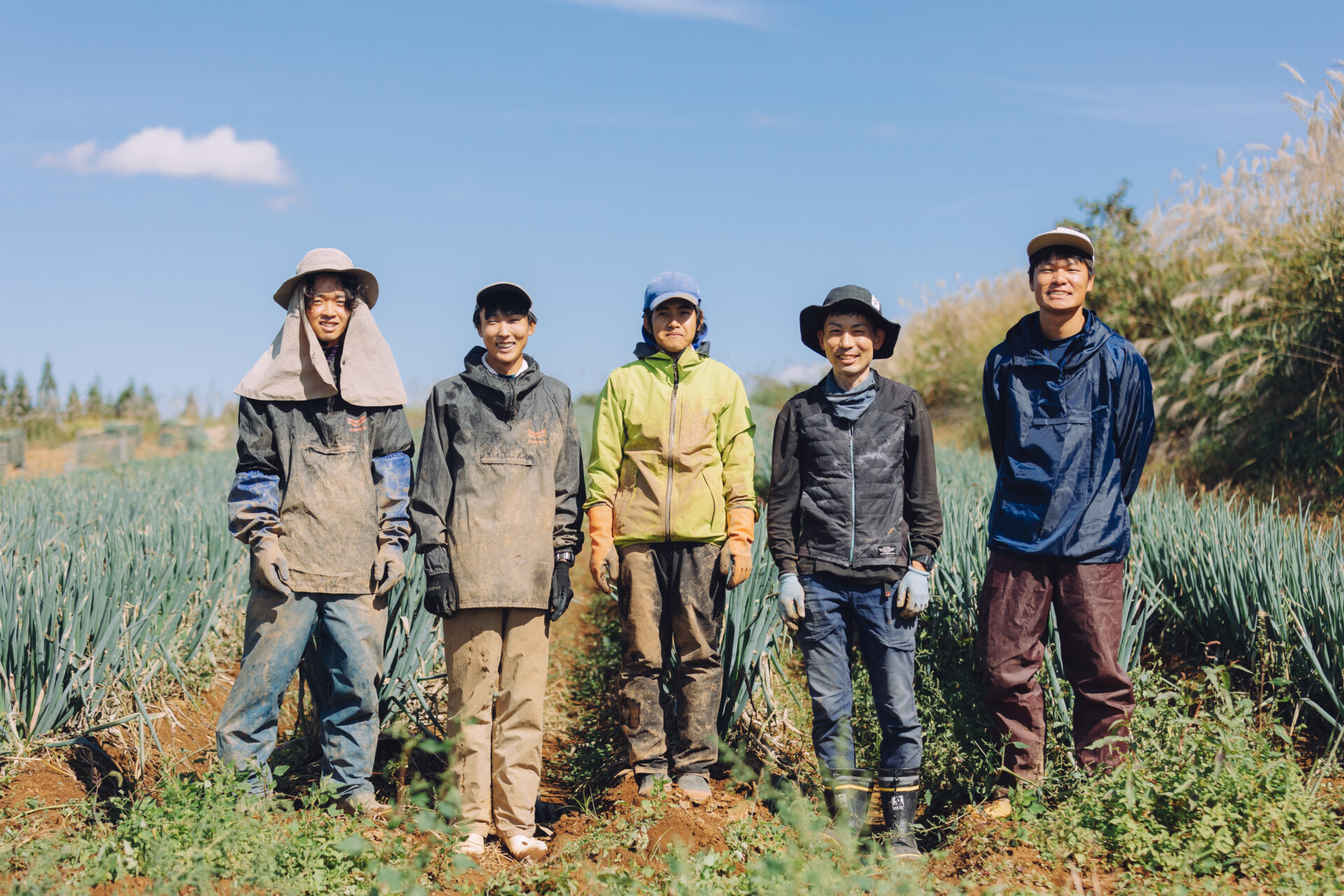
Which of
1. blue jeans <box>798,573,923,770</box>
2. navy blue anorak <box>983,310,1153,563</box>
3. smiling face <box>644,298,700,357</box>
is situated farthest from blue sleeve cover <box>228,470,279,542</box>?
navy blue anorak <box>983,310,1153,563</box>

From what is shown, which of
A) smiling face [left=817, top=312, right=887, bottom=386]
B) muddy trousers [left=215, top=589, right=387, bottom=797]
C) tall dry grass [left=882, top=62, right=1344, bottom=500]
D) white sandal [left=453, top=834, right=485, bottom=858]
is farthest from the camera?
tall dry grass [left=882, top=62, right=1344, bottom=500]

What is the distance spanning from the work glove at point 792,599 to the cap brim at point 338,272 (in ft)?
5.53

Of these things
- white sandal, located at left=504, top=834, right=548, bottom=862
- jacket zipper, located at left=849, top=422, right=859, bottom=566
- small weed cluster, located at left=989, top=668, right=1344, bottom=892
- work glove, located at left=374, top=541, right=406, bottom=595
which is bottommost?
white sandal, located at left=504, top=834, right=548, bottom=862

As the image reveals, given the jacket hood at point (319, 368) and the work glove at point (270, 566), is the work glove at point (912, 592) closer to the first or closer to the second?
the jacket hood at point (319, 368)

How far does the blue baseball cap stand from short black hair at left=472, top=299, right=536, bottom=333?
0.43 m

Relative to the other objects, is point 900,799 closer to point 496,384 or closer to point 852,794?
point 852,794

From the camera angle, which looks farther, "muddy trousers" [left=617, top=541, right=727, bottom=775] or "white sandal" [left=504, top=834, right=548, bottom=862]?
"muddy trousers" [left=617, top=541, right=727, bottom=775]

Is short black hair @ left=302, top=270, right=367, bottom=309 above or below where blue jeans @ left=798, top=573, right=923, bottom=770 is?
above

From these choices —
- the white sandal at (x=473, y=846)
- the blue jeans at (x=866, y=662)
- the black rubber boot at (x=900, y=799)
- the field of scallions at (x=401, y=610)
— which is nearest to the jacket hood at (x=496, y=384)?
the field of scallions at (x=401, y=610)

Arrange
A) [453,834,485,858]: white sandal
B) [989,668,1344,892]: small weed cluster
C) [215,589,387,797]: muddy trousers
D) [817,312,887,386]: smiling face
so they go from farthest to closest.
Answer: [817,312,887,386]: smiling face
[215,589,387,797]: muddy trousers
[453,834,485,858]: white sandal
[989,668,1344,892]: small weed cluster

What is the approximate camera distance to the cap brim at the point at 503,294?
3117 millimetres

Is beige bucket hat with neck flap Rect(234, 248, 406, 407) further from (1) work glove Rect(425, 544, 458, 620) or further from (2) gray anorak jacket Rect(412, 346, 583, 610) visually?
(1) work glove Rect(425, 544, 458, 620)

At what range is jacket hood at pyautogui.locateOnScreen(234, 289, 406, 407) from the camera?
3066 mm

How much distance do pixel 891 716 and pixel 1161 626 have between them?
1.92 meters
